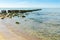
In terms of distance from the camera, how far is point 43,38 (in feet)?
50.4

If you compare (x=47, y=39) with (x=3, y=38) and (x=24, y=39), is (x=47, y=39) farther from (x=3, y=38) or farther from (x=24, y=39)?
(x=3, y=38)

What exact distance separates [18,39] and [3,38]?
149 cm

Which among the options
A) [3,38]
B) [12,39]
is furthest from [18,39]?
[3,38]

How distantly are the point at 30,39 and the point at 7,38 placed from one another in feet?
7.38

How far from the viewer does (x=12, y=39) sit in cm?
1422

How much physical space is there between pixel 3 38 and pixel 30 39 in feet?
8.65

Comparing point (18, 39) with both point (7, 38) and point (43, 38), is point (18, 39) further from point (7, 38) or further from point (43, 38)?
point (43, 38)

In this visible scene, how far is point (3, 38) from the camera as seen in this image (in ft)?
47.6

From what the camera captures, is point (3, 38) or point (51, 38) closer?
point (3, 38)

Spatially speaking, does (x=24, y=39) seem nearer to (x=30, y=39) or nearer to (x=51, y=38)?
(x=30, y=39)

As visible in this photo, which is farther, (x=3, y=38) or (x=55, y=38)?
(x=55, y=38)

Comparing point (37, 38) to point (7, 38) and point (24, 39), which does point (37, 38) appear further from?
point (7, 38)

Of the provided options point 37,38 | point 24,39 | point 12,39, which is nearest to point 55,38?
point 37,38

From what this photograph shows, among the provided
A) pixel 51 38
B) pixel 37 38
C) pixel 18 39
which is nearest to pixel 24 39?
pixel 18 39
